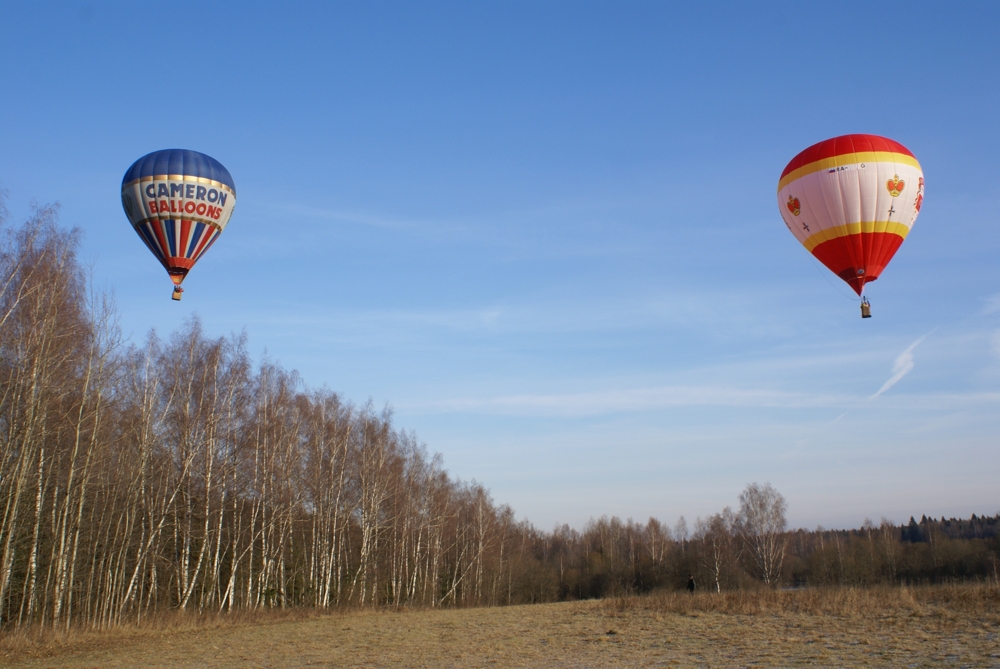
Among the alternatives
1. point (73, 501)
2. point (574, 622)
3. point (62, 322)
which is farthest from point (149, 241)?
point (574, 622)

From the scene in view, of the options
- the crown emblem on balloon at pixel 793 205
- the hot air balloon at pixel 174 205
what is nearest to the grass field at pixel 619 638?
the hot air balloon at pixel 174 205

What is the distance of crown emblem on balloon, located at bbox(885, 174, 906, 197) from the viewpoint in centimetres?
2046

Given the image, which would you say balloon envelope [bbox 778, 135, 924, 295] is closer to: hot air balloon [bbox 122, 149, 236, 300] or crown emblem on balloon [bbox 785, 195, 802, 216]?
crown emblem on balloon [bbox 785, 195, 802, 216]

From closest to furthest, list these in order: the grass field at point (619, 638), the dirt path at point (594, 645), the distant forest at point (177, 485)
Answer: the dirt path at point (594, 645) < the grass field at point (619, 638) < the distant forest at point (177, 485)

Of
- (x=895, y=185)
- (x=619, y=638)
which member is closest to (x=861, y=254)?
(x=895, y=185)

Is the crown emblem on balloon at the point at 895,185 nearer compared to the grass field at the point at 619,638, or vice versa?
the grass field at the point at 619,638

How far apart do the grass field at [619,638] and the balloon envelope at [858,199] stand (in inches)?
364

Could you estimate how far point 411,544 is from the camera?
41.3 metres

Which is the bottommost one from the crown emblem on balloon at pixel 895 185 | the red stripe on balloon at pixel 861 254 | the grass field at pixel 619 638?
the grass field at pixel 619 638

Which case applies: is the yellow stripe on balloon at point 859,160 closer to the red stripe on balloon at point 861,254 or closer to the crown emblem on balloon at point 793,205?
the crown emblem on balloon at point 793,205

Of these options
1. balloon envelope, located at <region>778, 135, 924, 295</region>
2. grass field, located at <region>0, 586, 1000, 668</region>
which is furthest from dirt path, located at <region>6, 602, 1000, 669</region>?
balloon envelope, located at <region>778, 135, 924, 295</region>

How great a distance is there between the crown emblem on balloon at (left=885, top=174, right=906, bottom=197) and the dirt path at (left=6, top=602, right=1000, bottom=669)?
11.2 meters

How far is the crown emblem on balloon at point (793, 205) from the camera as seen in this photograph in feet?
71.4

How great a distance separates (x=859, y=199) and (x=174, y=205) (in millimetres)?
19789
